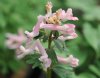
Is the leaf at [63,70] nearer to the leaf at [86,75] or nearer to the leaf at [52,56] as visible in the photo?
the leaf at [52,56]

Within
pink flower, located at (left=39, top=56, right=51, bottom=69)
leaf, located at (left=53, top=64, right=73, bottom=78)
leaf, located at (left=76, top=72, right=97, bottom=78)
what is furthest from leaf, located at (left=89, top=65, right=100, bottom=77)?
pink flower, located at (left=39, top=56, right=51, bottom=69)

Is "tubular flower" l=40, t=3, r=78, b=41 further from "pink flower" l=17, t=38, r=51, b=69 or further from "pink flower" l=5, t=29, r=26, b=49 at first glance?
"pink flower" l=5, t=29, r=26, b=49

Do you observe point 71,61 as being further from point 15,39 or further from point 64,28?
point 15,39

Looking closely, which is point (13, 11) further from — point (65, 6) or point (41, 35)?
point (41, 35)

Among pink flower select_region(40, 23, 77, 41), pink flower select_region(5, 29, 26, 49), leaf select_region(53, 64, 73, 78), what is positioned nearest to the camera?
pink flower select_region(40, 23, 77, 41)

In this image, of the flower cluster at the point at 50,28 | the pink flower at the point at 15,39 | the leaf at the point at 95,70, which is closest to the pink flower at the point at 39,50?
the flower cluster at the point at 50,28

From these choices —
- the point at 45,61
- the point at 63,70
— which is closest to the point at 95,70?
the point at 63,70
